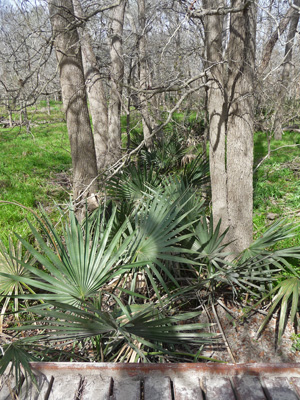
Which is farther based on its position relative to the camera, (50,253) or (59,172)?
(59,172)

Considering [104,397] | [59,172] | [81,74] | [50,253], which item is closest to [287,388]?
[104,397]

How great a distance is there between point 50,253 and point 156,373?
1.21 meters

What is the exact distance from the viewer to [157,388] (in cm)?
160

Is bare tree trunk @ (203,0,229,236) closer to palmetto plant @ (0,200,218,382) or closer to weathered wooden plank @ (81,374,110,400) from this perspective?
palmetto plant @ (0,200,218,382)

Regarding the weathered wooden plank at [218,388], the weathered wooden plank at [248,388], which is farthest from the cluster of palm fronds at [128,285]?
the weathered wooden plank at [248,388]

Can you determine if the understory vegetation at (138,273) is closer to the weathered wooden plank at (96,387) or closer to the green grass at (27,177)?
the green grass at (27,177)

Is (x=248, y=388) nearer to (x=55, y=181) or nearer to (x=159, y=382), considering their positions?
(x=159, y=382)

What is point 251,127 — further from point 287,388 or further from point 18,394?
point 18,394

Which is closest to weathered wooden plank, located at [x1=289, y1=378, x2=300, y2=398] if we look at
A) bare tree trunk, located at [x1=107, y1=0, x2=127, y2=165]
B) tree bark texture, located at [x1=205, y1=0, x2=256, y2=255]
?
tree bark texture, located at [x1=205, y1=0, x2=256, y2=255]

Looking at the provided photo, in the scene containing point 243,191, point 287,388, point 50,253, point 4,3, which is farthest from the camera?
point 4,3

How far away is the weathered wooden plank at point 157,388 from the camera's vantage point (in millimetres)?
1565

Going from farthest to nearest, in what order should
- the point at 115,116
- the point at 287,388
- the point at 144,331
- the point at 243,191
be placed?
the point at 115,116 < the point at 243,191 < the point at 144,331 < the point at 287,388

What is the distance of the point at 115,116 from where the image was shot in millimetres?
7273

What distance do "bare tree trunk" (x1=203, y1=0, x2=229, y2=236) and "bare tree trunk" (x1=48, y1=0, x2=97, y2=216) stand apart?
1554 millimetres
